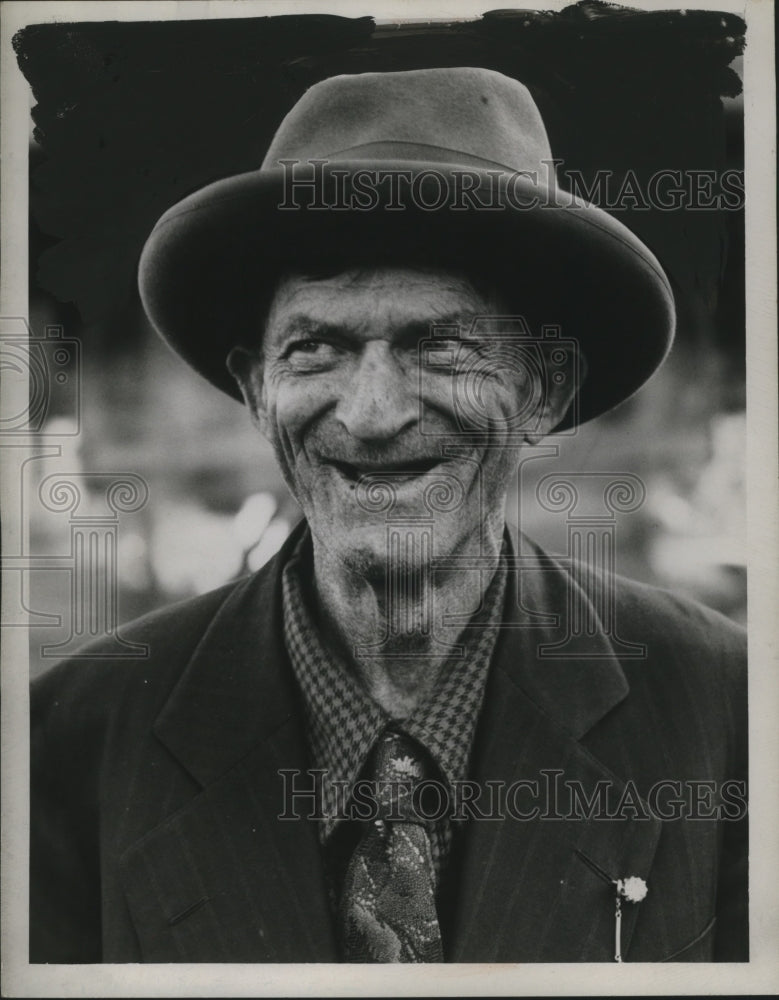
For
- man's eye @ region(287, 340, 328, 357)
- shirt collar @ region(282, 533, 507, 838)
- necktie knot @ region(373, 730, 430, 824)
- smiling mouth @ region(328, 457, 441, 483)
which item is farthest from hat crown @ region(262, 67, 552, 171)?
necktie knot @ region(373, 730, 430, 824)

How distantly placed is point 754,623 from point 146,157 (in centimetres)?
180

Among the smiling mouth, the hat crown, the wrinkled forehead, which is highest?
the hat crown

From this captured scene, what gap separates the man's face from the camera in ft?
7.73

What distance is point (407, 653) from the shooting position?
243 cm

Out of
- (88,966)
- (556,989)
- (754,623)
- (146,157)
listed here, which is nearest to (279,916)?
(88,966)

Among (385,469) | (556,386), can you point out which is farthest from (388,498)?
(556,386)

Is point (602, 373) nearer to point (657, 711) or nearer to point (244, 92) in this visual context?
point (657, 711)

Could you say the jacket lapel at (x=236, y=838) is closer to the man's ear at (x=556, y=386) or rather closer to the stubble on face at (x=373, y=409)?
the stubble on face at (x=373, y=409)

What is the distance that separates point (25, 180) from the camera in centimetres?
257

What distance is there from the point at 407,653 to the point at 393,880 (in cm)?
50

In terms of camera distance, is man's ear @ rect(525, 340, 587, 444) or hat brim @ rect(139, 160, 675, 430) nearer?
hat brim @ rect(139, 160, 675, 430)

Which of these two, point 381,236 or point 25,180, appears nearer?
point 381,236

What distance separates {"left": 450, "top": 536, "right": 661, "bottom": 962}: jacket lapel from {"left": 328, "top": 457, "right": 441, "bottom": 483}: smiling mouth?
13.7 inches

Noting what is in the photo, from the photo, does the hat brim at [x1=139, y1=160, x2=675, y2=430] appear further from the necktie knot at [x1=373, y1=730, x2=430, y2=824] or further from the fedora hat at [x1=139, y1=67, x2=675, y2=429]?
the necktie knot at [x1=373, y1=730, x2=430, y2=824]
